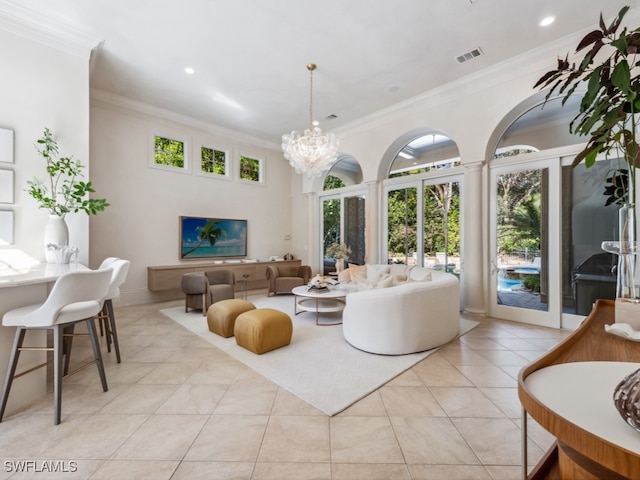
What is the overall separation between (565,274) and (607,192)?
117cm

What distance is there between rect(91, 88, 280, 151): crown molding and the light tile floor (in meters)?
4.68

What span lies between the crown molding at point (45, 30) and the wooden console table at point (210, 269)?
345 cm

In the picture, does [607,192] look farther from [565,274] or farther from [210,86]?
[210,86]

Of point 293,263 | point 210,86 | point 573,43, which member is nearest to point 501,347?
point 573,43

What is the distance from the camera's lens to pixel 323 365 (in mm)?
2793

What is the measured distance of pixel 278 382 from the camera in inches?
97.5

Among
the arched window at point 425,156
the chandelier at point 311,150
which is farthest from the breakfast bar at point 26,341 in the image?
the arched window at point 425,156

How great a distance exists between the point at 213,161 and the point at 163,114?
1329 mm

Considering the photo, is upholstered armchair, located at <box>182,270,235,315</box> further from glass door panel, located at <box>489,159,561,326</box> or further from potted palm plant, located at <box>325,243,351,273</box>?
glass door panel, located at <box>489,159,561,326</box>

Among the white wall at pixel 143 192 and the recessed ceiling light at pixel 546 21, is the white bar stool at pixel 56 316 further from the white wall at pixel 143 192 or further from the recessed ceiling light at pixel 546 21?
the recessed ceiling light at pixel 546 21

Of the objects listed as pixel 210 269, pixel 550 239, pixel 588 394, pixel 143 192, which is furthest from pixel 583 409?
pixel 143 192

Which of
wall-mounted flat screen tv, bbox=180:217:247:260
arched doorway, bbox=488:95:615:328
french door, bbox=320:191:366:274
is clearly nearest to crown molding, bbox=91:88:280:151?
wall-mounted flat screen tv, bbox=180:217:247:260

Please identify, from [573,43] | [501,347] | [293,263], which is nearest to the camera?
[501,347]

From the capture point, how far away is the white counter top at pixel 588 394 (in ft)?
1.84
